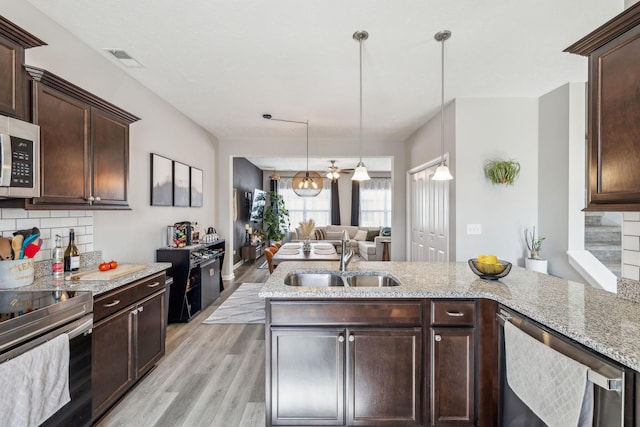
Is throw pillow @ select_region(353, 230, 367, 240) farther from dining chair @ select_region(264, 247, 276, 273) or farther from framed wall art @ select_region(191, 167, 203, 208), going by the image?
framed wall art @ select_region(191, 167, 203, 208)

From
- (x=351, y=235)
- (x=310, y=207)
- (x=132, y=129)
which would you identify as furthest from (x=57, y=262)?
(x=310, y=207)

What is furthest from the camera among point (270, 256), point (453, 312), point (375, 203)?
point (375, 203)

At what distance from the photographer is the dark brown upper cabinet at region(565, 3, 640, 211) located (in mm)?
1280

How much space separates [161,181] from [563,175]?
470 cm

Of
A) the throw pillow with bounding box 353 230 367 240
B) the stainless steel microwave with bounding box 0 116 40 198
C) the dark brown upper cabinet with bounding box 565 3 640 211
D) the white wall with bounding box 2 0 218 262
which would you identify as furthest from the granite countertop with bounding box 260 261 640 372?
the throw pillow with bounding box 353 230 367 240

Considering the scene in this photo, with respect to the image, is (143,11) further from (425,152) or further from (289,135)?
(425,152)

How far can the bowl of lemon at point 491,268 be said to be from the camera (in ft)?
6.43

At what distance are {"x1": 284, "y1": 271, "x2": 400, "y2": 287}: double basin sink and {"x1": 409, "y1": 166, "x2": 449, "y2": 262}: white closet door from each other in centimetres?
199

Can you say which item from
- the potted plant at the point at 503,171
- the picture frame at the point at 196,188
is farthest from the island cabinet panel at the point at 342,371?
the picture frame at the point at 196,188

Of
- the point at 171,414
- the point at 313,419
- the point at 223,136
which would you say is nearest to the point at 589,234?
the point at 313,419

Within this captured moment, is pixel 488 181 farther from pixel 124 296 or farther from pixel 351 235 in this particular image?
pixel 351 235

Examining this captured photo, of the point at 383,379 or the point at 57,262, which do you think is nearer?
the point at 383,379

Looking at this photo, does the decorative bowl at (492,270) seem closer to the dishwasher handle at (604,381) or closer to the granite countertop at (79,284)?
the dishwasher handle at (604,381)

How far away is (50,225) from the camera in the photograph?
2.18 metres
